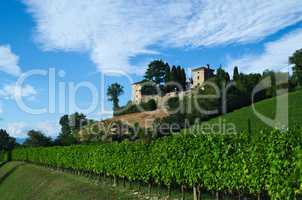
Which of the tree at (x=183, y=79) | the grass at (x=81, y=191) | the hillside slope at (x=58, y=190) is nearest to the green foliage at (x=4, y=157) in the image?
the hillside slope at (x=58, y=190)

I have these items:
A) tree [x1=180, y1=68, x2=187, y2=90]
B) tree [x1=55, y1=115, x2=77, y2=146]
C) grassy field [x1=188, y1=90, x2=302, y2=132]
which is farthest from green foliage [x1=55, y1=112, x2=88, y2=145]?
tree [x1=180, y1=68, x2=187, y2=90]

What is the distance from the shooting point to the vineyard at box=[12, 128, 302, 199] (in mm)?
11164

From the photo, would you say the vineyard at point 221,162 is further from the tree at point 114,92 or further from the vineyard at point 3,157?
the tree at point 114,92

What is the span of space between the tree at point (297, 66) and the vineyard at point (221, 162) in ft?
193

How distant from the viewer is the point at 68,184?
28.1m

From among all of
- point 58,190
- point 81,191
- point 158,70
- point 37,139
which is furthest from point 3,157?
point 81,191

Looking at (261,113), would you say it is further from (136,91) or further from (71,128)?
(136,91)

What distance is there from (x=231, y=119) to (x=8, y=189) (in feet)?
100

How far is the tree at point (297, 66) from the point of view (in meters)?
78.8

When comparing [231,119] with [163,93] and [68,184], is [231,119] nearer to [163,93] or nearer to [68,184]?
[68,184]

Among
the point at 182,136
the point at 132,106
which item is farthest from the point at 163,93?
the point at 182,136

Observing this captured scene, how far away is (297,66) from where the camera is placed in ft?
263

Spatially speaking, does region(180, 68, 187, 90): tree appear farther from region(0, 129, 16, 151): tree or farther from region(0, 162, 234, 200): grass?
region(0, 162, 234, 200): grass

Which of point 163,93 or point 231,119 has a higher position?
point 163,93
